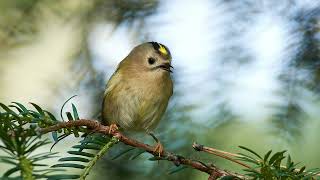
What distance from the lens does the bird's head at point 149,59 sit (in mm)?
1937

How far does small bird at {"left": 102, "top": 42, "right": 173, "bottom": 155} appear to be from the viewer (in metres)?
1.83

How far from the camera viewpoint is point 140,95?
6.15 ft

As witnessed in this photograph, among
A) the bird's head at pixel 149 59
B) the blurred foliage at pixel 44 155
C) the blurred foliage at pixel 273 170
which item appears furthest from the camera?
the bird's head at pixel 149 59

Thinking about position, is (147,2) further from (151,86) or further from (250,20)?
(151,86)

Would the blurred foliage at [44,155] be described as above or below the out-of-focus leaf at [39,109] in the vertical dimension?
below

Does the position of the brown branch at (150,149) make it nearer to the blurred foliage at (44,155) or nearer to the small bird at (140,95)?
the blurred foliage at (44,155)

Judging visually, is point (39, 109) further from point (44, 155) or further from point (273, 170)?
point (273, 170)

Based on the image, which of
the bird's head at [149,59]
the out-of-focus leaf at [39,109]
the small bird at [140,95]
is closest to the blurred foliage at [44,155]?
the out-of-focus leaf at [39,109]

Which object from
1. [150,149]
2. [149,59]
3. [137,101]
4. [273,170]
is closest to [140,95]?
[137,101]

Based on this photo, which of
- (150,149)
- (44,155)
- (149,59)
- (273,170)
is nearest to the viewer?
(44,155)

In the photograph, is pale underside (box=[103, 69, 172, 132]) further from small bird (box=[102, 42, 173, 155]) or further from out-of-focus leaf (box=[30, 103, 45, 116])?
out-of-focus leaf (box=[30, 103, 45, 116])

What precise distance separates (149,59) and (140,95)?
0.73 feet

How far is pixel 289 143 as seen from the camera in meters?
1.15

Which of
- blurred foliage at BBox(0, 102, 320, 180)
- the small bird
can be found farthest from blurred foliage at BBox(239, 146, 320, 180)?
the small bird
